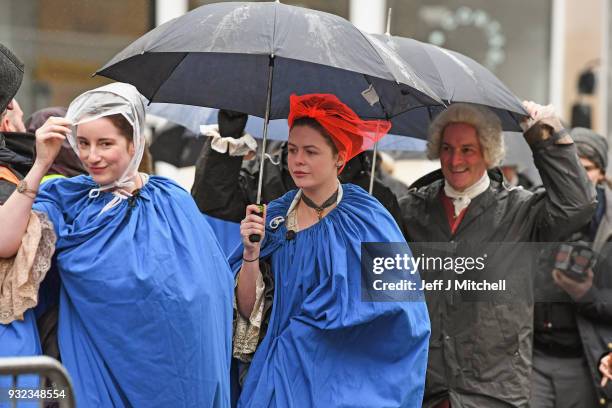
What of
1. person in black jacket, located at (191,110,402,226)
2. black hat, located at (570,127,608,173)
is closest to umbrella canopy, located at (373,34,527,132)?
person in black jacket, located at (191,110,402,226)

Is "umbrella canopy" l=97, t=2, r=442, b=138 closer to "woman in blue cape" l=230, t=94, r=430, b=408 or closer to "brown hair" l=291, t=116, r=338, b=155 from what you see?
"brown hair" l=291, t=116, r=338, b=155

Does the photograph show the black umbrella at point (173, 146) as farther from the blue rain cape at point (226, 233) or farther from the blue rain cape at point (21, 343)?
the blue rain cape at point (21, 343)

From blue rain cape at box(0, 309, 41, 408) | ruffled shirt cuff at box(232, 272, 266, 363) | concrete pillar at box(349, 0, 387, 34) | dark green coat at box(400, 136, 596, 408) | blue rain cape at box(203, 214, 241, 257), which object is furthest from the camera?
concrete pillar at box(349, 0, 387, 34)

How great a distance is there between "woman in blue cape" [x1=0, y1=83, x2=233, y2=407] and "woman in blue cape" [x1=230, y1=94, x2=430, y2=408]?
0.33 m

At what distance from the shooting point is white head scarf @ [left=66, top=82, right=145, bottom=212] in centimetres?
412

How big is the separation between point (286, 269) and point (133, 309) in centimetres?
78

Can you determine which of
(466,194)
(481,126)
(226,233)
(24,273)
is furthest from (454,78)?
(24,273)

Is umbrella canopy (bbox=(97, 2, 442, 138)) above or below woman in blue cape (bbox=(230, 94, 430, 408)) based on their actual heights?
above

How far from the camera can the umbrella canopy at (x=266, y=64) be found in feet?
13.9

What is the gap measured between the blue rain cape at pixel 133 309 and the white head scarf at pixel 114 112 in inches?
3.3

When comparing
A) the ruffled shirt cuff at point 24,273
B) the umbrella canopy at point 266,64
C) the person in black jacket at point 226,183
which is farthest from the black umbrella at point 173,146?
the ruffled shirt cuff at point 24,273

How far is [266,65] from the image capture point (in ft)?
16.5

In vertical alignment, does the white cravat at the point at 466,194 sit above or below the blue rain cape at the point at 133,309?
above

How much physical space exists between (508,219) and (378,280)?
1.08 m
